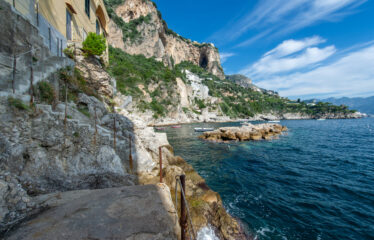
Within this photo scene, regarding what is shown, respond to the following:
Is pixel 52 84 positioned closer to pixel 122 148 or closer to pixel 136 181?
pixel 122 148

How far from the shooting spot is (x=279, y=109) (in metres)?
106

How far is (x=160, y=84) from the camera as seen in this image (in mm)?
60844

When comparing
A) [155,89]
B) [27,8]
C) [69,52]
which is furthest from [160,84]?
[27,8]

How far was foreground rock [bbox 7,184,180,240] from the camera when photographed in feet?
8.74

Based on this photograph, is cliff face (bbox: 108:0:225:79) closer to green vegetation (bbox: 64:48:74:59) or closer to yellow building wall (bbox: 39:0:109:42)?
yellow building wall (bbox: 39:0:109:42)

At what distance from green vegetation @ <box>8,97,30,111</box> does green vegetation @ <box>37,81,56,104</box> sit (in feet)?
5.09

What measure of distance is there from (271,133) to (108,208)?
1294 inches

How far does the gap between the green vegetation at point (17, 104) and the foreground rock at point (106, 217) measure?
348cm

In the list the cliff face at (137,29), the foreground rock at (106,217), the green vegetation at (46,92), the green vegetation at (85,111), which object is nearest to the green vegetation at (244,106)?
the cliff face at (137,29)

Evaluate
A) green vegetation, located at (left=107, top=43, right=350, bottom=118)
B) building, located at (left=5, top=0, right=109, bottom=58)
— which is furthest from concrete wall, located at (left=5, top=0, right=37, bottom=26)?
green vegetation, located at (left=107, top=43, right=350, bottom=118)

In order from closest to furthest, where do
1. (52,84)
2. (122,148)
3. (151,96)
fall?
(52,84), (122,148), (151,96)

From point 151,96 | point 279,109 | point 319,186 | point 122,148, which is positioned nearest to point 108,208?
point 122,148

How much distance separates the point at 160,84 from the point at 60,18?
5066 centimetres

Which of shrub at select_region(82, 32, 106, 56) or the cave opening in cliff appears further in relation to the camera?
the cave opening in cliff
